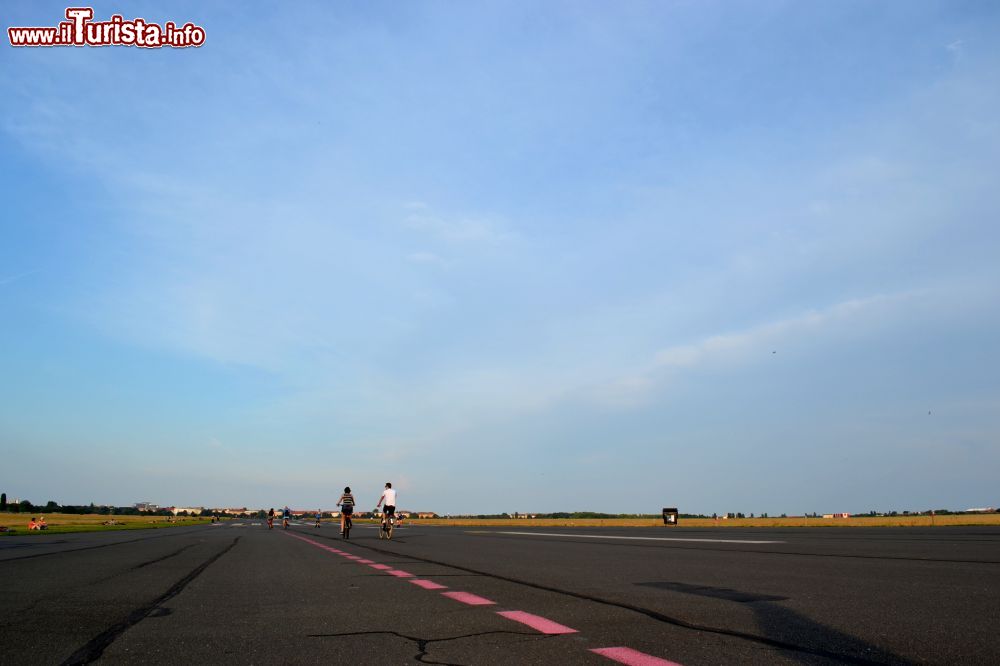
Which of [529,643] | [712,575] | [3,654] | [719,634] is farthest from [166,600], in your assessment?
[712,575]

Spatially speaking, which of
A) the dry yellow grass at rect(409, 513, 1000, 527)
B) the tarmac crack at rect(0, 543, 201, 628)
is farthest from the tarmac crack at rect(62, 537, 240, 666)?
the dry yellow grass at rect(409, 513, 1000, 527)

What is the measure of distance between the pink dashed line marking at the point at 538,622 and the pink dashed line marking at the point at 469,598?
0.75 meters

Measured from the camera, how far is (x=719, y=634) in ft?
18.7

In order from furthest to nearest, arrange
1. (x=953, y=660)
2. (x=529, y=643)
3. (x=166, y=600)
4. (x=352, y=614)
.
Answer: (x=166, y=600) → (x=352, y=614) → (x=529, y=643) → (x=953, y=660)

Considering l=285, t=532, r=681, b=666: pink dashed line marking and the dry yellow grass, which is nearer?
l=285, t=532, r=681, b=666: pink dashed line marking

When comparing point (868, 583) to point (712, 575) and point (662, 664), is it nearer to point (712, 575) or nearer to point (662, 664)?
point (712, 575)

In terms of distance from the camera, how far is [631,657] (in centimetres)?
481

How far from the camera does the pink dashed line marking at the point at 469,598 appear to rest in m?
7.82

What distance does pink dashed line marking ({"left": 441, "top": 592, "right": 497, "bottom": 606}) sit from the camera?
25.7 ft

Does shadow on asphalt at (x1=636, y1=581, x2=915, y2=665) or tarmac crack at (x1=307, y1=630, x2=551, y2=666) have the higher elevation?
shadow on asphalt at (x1=636, y1=581, x2=915, y2=665)

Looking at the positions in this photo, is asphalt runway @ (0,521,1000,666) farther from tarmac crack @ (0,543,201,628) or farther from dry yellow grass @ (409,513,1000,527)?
dry yellow grass @ (409,513,1000,527)

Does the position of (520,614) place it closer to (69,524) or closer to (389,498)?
(389,498)

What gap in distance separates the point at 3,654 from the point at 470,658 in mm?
3102

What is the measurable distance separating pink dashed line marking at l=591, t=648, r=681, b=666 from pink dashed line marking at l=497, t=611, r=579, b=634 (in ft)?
2.80
